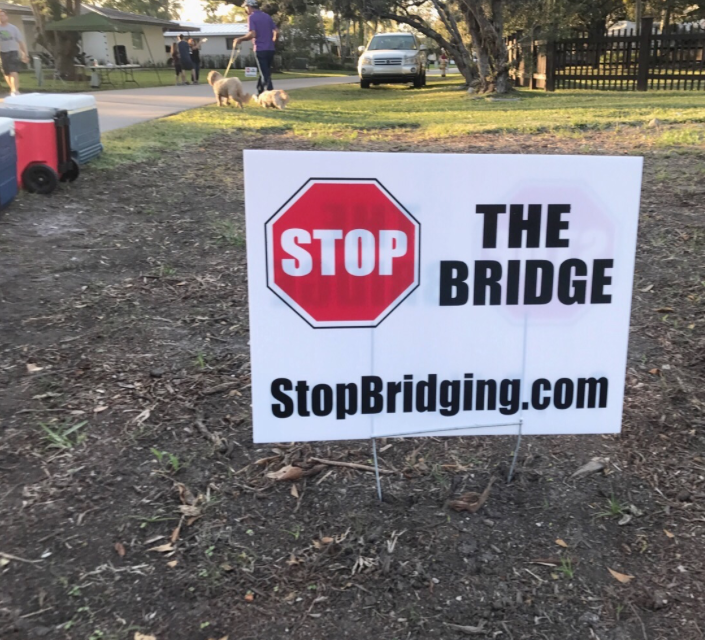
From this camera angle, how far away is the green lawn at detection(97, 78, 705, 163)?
9703 mm

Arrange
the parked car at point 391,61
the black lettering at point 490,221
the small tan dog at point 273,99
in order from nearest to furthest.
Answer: the black lettering at point 490,221
the small tan dog at point 273,99
the parked car at point 391,61

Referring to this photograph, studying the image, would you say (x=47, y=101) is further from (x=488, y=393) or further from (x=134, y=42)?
(x=134, y=42)

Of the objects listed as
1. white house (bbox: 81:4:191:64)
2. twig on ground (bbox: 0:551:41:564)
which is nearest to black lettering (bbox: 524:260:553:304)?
twig on ground (bbox: 0:551:41:564)

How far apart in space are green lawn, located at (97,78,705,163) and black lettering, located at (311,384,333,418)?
646cm

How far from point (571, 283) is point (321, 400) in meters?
0.93

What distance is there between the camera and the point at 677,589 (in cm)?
216

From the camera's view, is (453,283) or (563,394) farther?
(563,394)

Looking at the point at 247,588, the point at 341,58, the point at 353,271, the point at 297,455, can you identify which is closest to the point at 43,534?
the point at 247,588

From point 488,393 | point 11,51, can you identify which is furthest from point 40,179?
point 11,51

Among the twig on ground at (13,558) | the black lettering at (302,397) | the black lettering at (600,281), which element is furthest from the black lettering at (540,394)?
the twig on ground at (13,558)

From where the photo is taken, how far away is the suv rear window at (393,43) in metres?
26.6

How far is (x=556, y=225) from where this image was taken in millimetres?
2330

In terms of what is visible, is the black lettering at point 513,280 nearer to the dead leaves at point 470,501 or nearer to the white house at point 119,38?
the dead leaves at point 470,501

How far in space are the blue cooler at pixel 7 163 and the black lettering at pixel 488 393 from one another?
4627 millimetres
